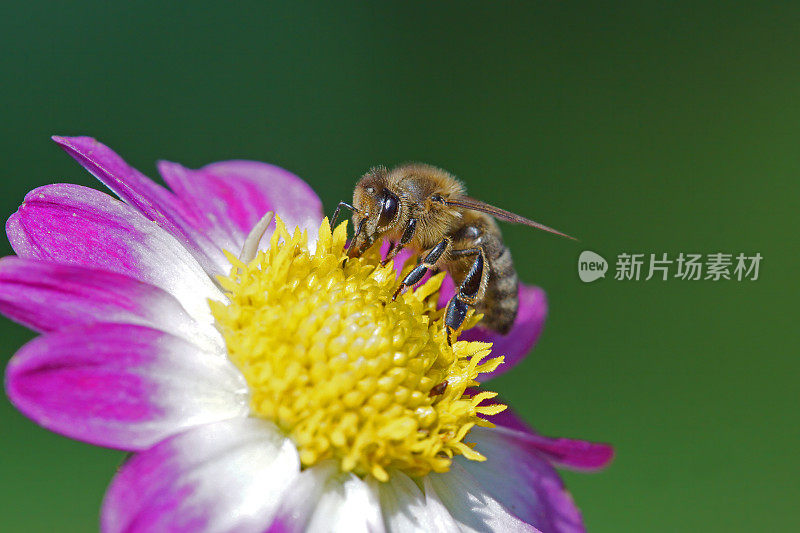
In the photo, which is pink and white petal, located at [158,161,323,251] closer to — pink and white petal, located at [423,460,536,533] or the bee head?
the bee head

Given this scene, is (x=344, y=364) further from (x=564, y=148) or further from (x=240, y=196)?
(x=564, y=148)

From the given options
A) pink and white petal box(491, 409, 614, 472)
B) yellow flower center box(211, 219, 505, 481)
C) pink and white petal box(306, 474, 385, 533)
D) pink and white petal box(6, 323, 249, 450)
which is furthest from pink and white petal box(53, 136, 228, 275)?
pink and white petal box(491, 409, 614, 472)

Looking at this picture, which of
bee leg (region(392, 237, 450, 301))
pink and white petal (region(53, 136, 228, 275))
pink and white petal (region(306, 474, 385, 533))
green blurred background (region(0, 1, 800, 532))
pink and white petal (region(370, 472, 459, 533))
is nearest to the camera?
pink and white petal (region(306, 474, 385, 533))

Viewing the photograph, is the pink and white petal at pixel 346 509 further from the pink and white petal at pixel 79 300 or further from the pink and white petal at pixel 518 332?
the pink and white petal at pixel 518 332

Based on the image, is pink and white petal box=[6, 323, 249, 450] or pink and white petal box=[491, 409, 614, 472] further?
pink and white petal box=[491, 409, 614, 472]

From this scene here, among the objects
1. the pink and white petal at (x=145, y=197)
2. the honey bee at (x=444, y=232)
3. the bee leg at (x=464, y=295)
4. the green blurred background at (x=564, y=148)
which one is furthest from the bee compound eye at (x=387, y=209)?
the green blurred background at (x=564, y=148)
